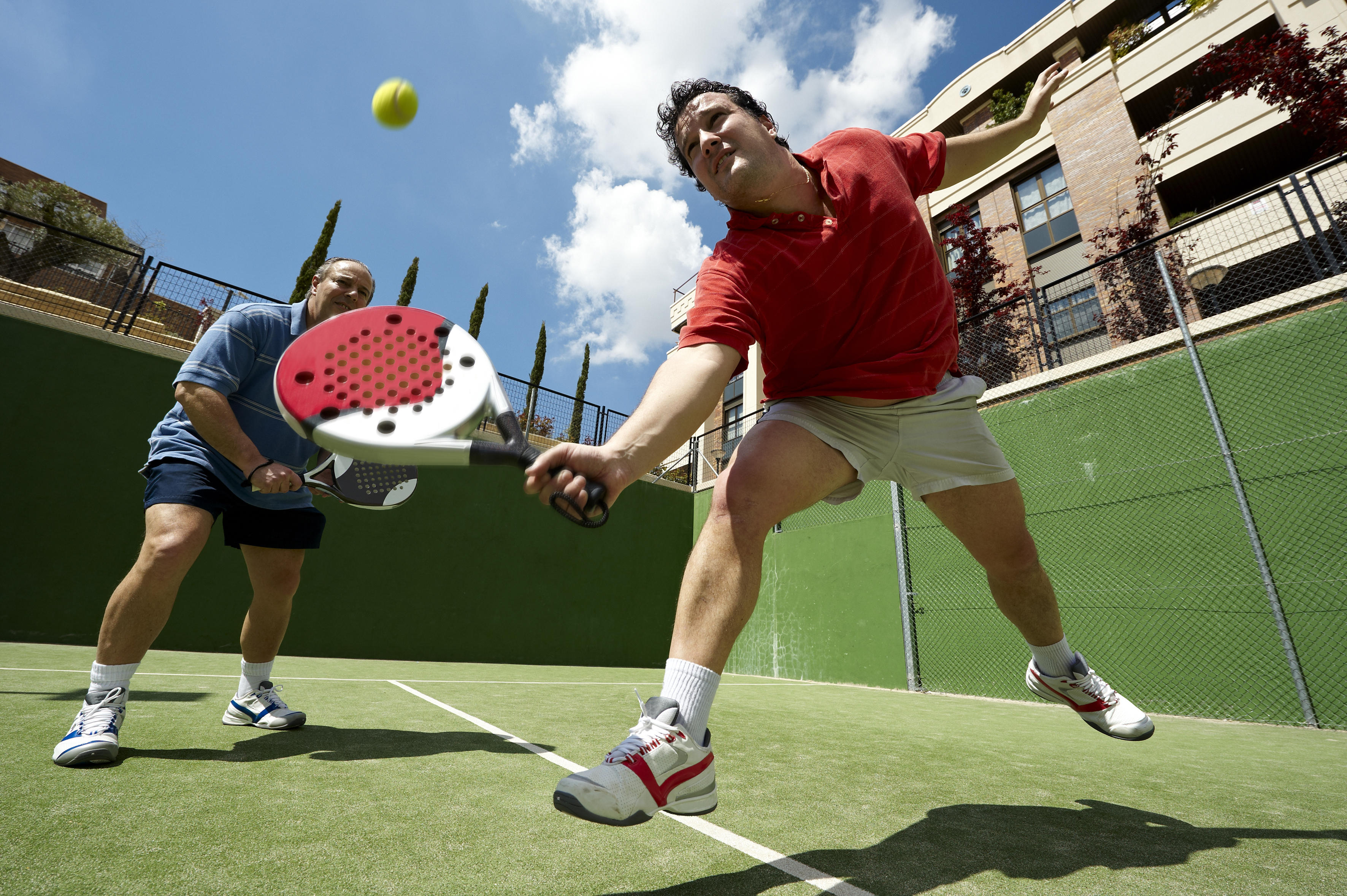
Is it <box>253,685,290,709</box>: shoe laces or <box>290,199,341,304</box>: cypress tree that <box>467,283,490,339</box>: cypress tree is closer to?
<box>290,199,341,304</box>: cypress tree

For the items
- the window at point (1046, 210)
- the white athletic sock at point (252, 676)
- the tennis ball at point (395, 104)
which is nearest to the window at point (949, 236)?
the window at point (1046, 210)

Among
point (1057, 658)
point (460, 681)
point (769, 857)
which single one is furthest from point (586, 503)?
point (460, 681)

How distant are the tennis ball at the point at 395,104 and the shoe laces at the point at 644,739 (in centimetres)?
564

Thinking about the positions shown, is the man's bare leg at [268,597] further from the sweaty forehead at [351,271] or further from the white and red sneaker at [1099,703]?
the white and red sneaker at [1099,703]

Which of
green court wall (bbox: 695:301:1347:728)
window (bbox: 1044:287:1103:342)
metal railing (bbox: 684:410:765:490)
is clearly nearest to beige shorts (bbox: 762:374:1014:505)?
green court wall (bbox: 695:301:1347:728)

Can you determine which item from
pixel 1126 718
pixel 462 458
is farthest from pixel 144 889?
pixel 1126 718

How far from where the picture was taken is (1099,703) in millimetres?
1862

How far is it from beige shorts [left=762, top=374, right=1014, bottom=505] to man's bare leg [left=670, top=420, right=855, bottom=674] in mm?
69

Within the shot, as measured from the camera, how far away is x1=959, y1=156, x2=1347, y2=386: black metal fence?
536 cm

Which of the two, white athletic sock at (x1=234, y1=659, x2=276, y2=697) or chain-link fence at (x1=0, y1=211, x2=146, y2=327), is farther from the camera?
chain-link fence at (x1=0, y1=211, x2=146, y2=327)

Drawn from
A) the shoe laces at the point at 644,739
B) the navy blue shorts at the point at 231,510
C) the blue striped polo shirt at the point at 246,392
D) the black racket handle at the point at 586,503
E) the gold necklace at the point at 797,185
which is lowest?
the shoe laces at the point at 644,739

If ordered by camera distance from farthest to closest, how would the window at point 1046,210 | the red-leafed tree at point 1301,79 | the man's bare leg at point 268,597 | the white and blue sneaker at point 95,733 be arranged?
the window at point 1046,210
the red-leafed tree at point 1301,79
the man's bare leg at point 268,597
the white and blue sneaker at point 95,733

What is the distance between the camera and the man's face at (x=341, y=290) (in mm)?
2369

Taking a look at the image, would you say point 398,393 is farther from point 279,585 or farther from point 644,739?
point 279,585
